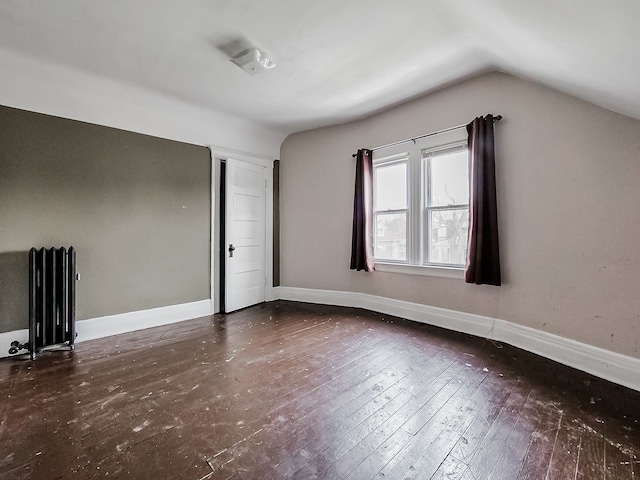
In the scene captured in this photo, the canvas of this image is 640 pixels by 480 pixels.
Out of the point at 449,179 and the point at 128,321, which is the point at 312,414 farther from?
the point at 449,179

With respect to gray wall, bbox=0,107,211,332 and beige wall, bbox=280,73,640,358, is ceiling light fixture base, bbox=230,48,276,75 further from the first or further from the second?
beige wall, bbox=280,73,640,358

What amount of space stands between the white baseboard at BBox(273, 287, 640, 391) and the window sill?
41 centimetres

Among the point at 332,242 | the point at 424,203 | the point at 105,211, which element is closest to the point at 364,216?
the point at 332,242

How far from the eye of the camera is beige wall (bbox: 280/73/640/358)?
7.30 feet

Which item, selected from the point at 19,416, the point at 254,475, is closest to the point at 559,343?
the point at 254,475

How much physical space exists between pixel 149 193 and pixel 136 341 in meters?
1.76

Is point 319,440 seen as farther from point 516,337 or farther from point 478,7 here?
point 478,7

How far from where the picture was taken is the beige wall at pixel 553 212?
2.23m

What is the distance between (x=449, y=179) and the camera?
346cm

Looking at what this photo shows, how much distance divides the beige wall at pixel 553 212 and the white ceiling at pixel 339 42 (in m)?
0.23

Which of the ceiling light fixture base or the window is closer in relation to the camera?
the ceiling light fixture base

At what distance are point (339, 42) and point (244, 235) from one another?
2.90 meters

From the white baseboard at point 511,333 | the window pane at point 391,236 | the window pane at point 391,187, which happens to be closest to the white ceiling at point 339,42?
the window pane at point 391,187

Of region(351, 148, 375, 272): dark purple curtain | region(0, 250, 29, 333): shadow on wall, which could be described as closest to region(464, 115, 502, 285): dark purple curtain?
region(351, 148, 375, 272): dark purple curtain
